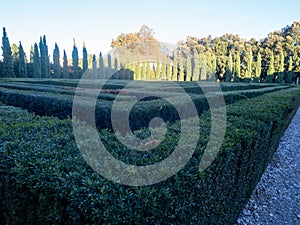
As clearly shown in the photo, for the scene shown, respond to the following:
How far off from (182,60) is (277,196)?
32484mm

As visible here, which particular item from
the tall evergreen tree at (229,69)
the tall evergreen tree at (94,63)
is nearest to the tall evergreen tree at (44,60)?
the tall evergreen tree at (94,63)

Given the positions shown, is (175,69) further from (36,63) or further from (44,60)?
(36,63)

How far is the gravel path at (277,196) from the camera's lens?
2999 millimetres

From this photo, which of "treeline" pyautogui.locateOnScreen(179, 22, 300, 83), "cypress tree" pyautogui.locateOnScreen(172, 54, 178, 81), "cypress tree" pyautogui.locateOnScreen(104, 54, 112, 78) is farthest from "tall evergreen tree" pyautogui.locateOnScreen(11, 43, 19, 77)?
"treeline" pyautogui.locateOnScreen(179, 22, 300, 83)

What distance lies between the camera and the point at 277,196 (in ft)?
11.6

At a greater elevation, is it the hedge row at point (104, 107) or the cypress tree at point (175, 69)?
the cypress tree at point (175, 69)

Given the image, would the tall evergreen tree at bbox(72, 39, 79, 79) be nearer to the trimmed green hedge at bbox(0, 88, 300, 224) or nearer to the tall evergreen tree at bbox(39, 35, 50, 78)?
the tall evergreen tree at bbox(39, 35, 50, 78)

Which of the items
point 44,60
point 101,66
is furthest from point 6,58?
point 101,66

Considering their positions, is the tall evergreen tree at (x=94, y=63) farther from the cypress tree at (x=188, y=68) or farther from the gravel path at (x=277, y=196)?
the gravel path at (x=277, y=196)

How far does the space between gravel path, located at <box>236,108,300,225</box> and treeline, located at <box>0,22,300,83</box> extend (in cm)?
2665

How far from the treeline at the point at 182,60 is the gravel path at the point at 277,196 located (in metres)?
26.6

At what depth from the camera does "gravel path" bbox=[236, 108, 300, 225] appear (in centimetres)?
300

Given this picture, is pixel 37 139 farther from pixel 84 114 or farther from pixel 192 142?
pixel 84 114

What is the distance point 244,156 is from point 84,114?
10.8 ft
